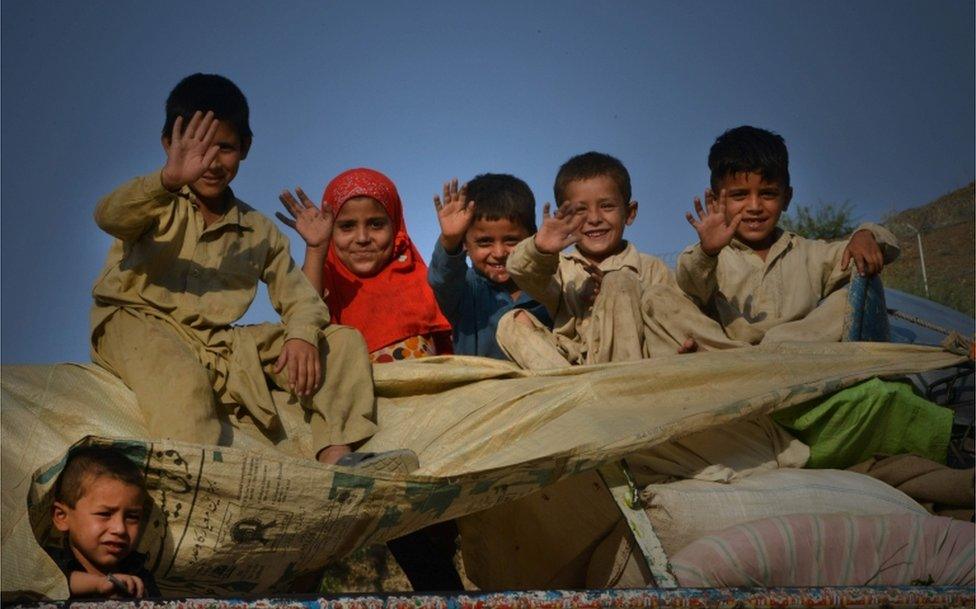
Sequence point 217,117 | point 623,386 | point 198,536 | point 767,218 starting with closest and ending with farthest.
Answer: point 198,536 < point 623,386 < point 217,117 < point 767,218

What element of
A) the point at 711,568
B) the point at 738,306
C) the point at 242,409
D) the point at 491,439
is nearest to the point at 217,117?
the point at 242,409

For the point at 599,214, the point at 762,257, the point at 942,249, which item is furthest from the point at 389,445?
the point at 942,249

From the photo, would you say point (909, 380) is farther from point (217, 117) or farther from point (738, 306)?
point (217, 117)

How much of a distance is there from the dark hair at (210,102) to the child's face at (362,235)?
2.25 ft

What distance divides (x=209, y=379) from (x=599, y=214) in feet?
6.01

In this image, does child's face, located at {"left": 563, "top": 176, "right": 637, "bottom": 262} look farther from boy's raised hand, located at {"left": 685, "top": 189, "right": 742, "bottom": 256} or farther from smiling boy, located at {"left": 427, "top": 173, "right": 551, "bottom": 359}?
boy's raised hand, located at {"left": 685, "top": 189, "right": 742, "bottom": 256}

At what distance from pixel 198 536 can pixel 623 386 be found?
1.20 meters

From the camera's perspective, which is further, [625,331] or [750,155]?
[750,155]

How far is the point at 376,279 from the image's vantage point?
445 cm

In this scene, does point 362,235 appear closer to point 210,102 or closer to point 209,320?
point 210,102

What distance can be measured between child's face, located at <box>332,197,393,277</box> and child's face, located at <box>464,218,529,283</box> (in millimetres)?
380

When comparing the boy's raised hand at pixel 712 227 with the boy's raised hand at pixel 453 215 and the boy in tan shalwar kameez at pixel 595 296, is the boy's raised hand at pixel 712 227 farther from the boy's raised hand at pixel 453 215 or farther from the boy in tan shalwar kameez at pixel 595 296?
the boy's raised hand at pixel 453 215

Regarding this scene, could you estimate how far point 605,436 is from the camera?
8.93 ft

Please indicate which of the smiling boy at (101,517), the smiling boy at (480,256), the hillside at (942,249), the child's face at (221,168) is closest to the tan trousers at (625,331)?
the smiling boy at (480,256)
